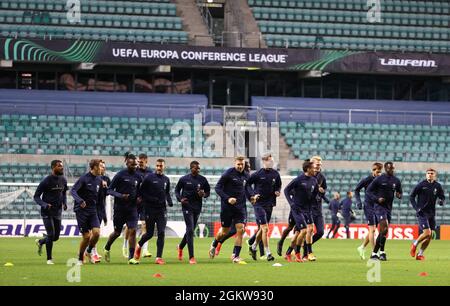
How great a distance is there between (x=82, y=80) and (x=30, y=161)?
806 centimetres

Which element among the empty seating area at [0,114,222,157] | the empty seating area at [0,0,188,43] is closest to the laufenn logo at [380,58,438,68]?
the empty seating area at [0,0,188,43]

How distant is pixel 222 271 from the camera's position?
67.8 feet

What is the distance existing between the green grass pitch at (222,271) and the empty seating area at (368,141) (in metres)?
19.9

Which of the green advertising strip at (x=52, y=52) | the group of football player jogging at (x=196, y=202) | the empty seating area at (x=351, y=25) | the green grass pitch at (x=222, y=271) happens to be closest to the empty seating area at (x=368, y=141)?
the empty seating area at (x=351, y=25)

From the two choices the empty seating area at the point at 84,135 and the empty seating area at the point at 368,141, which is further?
the empty seating area at the point at 368,141

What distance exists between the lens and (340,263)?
24.1 metres

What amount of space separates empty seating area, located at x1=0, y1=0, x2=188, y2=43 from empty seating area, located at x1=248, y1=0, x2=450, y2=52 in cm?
456

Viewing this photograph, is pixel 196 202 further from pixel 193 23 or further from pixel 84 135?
pixel 193 23

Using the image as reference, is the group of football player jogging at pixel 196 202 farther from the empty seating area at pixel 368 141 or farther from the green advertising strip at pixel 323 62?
the green advertising strip at pixel 323 62

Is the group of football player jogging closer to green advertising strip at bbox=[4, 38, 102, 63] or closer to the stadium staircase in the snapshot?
green advertising strip at bbox=[4, 38, 102, 63]

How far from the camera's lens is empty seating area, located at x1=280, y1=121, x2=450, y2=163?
47844mm

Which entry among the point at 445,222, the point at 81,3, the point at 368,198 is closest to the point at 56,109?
the point at 81,3

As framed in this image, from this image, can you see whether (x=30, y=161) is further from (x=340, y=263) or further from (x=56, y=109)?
(x=340, y=263)

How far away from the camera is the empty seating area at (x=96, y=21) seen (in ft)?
159
